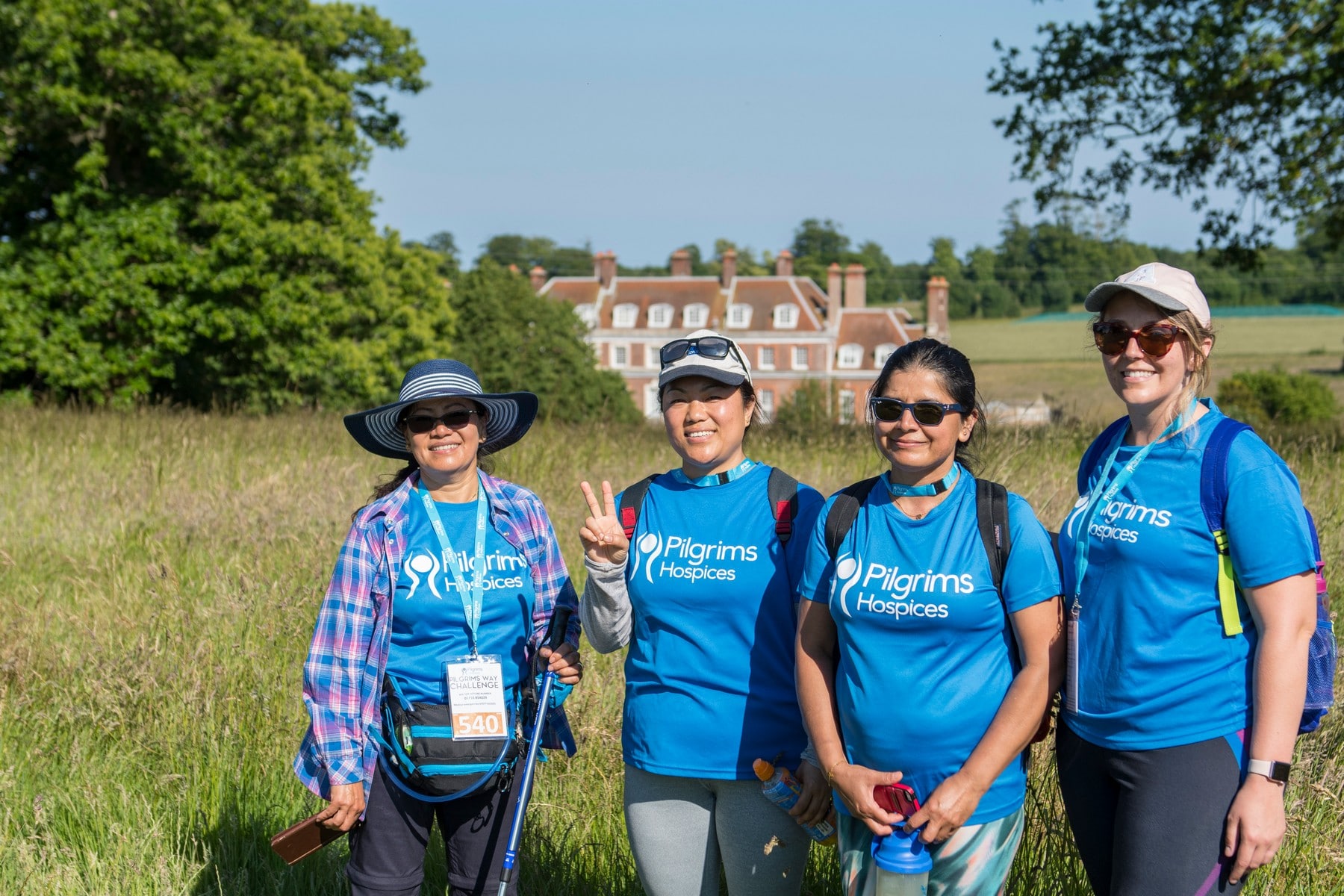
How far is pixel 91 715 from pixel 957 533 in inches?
151

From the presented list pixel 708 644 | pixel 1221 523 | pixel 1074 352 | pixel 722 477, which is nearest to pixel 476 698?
pixel 708 644

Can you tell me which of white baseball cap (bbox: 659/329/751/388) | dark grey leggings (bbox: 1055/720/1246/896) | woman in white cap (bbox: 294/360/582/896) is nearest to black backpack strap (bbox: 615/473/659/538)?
white baseball cap (bbox: 659/329/751/388)

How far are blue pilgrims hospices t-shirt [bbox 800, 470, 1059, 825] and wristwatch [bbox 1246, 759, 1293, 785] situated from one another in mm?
470

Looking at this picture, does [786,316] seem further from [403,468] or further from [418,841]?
[418,841]

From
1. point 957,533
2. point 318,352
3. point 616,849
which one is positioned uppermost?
point 318,352

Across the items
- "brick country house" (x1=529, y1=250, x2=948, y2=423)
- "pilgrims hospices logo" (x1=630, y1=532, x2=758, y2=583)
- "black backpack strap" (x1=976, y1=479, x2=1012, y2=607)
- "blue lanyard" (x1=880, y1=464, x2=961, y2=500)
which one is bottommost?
"pilgrims hospices logo" (x1=630, y1=532, x2=758, y2=583)

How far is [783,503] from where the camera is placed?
2.71 m

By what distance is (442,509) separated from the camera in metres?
3.03

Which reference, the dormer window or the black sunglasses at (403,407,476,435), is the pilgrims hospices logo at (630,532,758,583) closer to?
the black sunglasses at (403,407,476,435)

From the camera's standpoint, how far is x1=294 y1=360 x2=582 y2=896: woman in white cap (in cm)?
285

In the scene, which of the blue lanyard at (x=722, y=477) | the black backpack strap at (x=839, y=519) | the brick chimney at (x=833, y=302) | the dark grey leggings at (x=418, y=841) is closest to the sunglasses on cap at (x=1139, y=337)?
the black backpack strap at (x=839, y=519)

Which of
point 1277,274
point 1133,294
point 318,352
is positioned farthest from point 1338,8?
point 1277,274

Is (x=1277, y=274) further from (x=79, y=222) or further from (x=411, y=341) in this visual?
(x=79, y=222)

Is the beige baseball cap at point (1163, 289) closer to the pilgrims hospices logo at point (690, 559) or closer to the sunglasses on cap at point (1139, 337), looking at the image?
the sunglasses on cap at point (1139, 337)
